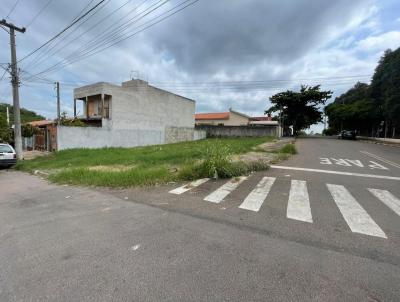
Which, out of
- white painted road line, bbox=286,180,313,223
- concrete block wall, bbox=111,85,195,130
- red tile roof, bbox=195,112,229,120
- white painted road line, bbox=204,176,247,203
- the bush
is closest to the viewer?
white painted road line, bbox=286,180,313,223

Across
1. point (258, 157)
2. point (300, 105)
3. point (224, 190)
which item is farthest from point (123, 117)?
point (300, 105)

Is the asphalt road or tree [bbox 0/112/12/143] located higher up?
tree [bbox 0/112/12/143]

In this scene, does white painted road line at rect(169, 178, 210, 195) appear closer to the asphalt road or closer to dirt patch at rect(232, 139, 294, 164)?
the asphalt road

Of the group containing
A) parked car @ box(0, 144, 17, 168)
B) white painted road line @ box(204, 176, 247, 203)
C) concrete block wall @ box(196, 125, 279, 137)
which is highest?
concrete block wall @ box(196, 125, 279, 137)

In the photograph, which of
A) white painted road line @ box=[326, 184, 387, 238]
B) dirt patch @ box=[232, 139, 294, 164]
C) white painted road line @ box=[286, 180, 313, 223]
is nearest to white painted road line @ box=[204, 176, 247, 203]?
white painted road line @ box=[286, 180, 313, 223]

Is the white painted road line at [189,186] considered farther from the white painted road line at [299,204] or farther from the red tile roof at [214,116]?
the red tile roof at [214,116]

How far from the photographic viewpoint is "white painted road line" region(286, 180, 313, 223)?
15.1ft

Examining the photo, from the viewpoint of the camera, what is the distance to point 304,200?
18.5 ft

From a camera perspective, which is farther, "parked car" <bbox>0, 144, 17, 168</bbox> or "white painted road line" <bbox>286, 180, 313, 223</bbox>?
"parked car" <bbox>0, 144, 17, 168</bbox>

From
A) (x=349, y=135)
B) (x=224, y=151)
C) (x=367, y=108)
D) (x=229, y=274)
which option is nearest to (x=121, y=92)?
(x=224, y=151)

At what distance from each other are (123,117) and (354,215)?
2433 centimetres

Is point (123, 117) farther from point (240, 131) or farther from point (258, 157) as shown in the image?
point (240, 131)

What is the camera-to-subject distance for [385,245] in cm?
347

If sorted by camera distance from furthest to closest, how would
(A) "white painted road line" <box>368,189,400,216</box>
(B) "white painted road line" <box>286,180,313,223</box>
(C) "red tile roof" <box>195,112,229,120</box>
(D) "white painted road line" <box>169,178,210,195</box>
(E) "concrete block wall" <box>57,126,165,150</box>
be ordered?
(C) "red tile roof" <box>195,112,229,120</box> < (E) "concrete block wall" <box>57,126,165,150</box> < (D) "white painted road line" <box>169,178,210,195</box> < (A) "white painted road line" <box>368,189,400,216</box> < (B) "white painted road line" <box>286,180,313,223</box>
